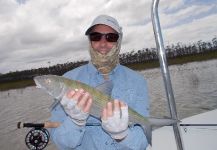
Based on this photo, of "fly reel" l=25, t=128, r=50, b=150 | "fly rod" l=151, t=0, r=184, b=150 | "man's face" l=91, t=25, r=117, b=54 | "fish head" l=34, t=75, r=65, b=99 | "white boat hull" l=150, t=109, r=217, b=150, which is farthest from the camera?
"fly reel" l=25, t=128, r=50, b=150

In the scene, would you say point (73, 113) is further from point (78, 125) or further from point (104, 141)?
point (104, 141)

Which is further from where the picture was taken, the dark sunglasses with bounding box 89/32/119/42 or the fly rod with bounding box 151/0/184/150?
the dark sunglasses with bounding box 89/32/119/42

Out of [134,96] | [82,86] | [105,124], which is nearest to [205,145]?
[134,96]

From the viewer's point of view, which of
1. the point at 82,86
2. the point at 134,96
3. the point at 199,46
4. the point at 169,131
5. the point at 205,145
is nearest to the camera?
the point at 82,86

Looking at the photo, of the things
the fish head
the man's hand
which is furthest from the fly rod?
the fish head

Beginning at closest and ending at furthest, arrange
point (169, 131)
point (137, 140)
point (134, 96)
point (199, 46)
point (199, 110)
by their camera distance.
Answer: point (137, 140) → point (134, 96) → point (169, 131) → point (199, 110) → point (199, 46)

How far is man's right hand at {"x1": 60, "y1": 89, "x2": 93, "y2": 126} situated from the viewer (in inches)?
130

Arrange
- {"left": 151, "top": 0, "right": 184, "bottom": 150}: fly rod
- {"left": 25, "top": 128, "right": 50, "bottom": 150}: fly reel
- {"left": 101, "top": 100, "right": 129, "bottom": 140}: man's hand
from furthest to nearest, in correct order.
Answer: {"left": 25, "top": 128, "right": 50, "bottom": 150}: fly reel, {"left": 151, "top": 0, "right": 184, "bottom": 150}: fly rod, {"left": 101, "top": 100, "right": 129, "bottom": 140}: man's hand

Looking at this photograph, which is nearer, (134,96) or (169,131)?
(134,96)

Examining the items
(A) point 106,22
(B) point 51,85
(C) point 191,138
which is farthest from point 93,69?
(C) point 191,138

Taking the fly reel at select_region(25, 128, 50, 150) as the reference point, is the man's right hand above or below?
above

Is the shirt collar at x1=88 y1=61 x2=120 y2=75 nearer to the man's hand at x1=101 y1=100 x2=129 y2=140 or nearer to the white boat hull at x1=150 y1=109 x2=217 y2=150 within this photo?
the man's hand at x1=101 y1=100 x2=129 y2=140

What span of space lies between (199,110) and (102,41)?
20024mm

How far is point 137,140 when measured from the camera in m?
3.82
